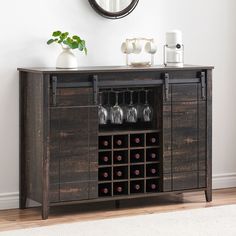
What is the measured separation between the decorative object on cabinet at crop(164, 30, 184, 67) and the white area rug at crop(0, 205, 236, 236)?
3.70ft

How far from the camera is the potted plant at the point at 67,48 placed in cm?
510

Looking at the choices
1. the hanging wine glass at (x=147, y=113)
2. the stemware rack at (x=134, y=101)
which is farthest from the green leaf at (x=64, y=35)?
the hanging wine glass at (x=147, y=113)

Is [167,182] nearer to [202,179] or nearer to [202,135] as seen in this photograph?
[202,179]

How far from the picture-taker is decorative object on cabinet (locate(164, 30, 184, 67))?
5418 mm

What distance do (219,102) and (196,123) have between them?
0.69m

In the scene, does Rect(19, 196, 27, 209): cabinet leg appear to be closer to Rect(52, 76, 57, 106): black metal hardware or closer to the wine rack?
the wine rack

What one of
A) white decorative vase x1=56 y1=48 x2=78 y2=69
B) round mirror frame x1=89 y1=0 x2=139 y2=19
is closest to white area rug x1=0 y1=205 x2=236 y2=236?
white decorative vase x1=56 y1=48 x2=78 y2=69

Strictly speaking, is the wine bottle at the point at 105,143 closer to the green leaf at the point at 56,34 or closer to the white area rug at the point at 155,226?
the white area rug at the point at 155,226

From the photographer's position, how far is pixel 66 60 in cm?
510

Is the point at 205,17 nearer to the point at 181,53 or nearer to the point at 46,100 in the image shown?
the point at 181,53

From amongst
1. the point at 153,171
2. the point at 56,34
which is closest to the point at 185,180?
the point at 153,171

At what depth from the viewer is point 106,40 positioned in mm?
5500

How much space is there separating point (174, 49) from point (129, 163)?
922 millimetres

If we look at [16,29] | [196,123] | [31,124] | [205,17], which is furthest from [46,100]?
[205,17]
